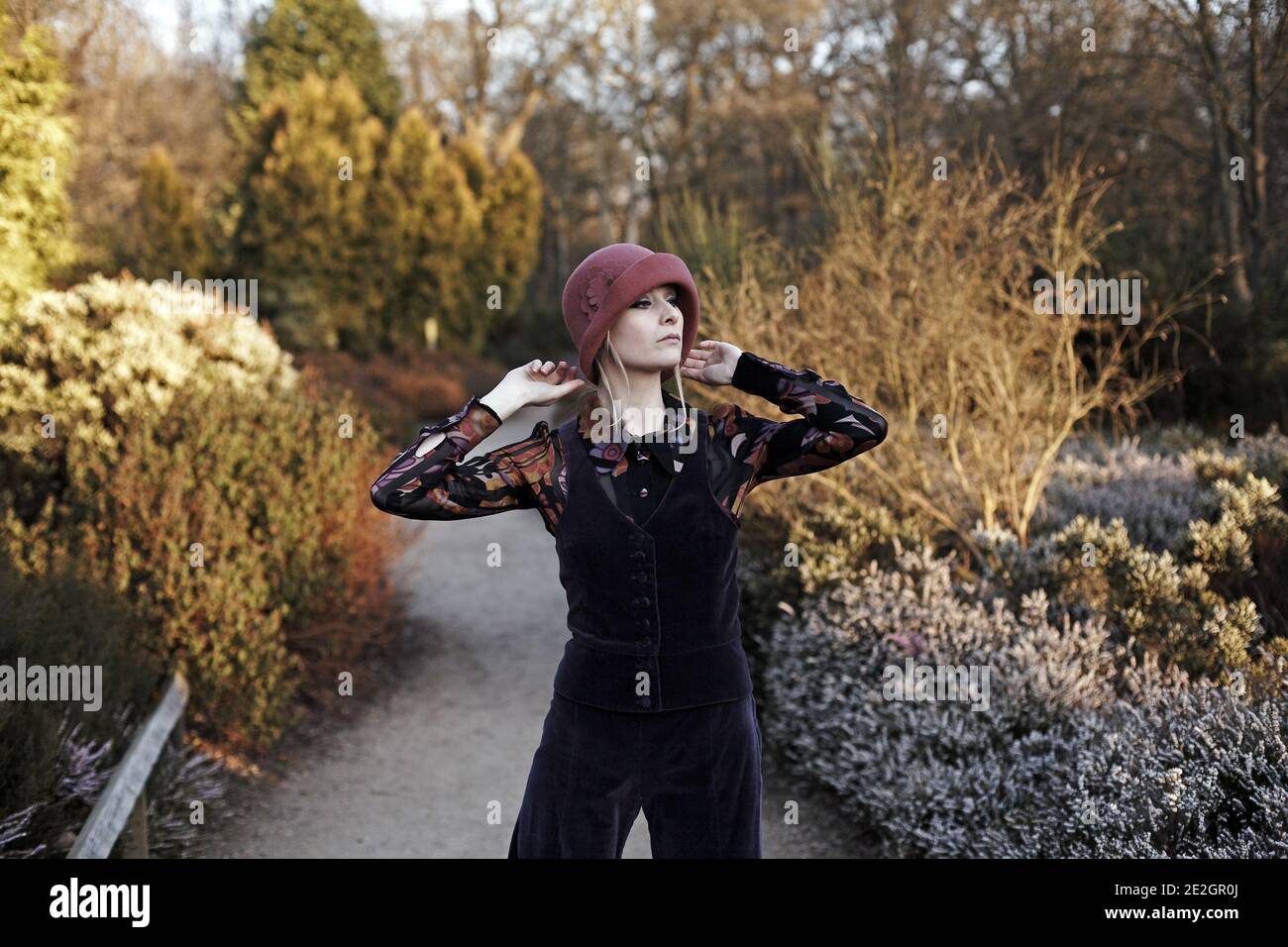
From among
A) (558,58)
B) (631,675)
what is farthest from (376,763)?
(558,58)

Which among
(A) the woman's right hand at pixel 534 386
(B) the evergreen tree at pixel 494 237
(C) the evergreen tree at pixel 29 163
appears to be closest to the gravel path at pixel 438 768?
(A) the woman's right hand at pixel 534 386

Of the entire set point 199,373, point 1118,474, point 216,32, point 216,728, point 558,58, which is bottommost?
point 216,728

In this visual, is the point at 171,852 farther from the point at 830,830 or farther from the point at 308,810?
the point at 830,830

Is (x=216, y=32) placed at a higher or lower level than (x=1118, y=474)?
higher

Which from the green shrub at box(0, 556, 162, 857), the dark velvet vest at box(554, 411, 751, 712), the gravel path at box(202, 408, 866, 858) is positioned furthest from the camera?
the gravel path at box(202, 408, 866, 858)

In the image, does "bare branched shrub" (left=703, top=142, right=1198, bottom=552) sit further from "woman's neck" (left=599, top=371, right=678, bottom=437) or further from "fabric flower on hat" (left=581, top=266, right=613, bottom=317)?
"fabric flower on hat" (left=581, top=266, right=613, bottom=317)

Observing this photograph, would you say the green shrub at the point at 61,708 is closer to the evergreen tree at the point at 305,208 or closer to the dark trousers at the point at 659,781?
the dark trousers at the point at 659,781

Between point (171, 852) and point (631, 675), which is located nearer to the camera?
point (631, 675)

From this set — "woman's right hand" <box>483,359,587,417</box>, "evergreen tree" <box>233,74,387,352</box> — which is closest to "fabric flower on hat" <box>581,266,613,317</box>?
"woman's right hand" <box>483,359,587,417</box>

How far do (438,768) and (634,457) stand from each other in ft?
11.2

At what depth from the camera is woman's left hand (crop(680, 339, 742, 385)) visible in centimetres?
242

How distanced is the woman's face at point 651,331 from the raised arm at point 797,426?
190mm

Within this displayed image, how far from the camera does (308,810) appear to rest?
4746 mm
